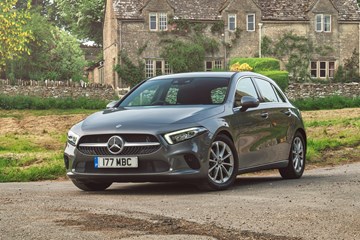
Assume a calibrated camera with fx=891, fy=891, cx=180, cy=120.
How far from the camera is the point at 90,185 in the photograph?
1248 cm

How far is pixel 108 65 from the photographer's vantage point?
6431 cm

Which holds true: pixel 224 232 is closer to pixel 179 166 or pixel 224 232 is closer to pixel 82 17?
pixel 179 166

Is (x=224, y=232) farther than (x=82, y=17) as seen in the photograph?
No

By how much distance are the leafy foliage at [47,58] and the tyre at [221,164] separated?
54.0m

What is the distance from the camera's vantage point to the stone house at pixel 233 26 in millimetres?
60000

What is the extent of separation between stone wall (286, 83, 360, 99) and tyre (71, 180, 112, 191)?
4338 centimetres

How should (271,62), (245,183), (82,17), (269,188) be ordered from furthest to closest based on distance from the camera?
(82,17) → (271,62) → (245,183) → (269,188)

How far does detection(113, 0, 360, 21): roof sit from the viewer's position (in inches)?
2360

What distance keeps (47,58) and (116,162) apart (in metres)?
57.2

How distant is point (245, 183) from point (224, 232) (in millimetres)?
5872

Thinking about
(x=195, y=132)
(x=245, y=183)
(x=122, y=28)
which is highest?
(x=122, y=28)

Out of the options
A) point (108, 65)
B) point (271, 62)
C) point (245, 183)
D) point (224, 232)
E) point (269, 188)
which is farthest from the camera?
point (108, 65)

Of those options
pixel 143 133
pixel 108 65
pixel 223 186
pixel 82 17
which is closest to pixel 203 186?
pixel 223 186

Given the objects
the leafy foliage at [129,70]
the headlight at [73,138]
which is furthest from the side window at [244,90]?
the leafy foliage at [129,70]
